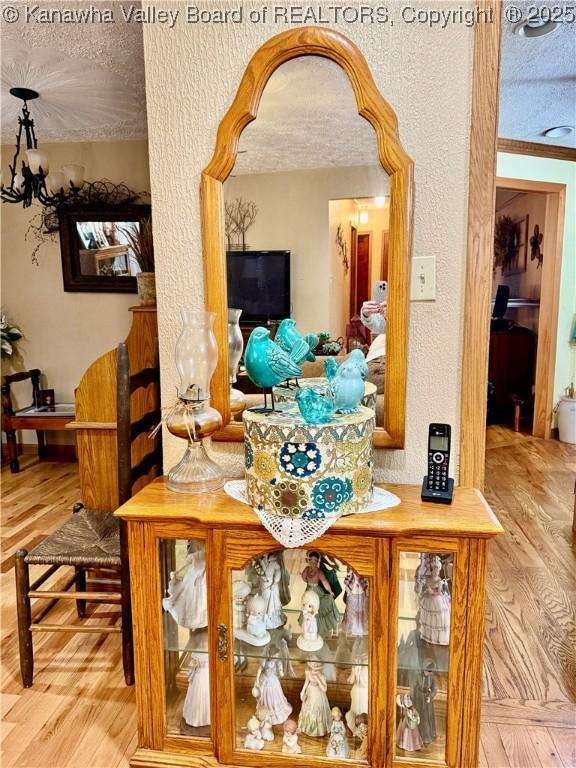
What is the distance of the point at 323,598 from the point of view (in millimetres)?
1487

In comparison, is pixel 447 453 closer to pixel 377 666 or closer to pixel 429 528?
pixel 429 528

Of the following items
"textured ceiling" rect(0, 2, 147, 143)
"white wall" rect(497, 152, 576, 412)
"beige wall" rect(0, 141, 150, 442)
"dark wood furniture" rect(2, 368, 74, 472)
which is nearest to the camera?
"textured ceiling" rect(0, 2, 147, 143)

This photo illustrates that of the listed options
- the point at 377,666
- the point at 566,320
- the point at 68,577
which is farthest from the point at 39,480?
the point at 566,320

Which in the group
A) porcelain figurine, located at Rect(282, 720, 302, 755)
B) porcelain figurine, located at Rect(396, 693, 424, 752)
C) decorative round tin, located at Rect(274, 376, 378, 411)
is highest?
decorative round tin, located at Rect(274, 376, 378, 411)

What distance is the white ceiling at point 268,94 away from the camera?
1467 mm

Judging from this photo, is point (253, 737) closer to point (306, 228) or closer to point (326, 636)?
point (326, 636)

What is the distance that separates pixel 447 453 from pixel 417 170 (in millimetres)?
747

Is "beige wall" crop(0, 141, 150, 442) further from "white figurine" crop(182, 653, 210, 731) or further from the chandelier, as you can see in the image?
"white figurine" crop(182, 653, 210, 731)

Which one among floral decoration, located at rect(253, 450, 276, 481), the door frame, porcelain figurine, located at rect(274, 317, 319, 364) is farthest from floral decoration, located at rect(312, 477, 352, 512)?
the door frame

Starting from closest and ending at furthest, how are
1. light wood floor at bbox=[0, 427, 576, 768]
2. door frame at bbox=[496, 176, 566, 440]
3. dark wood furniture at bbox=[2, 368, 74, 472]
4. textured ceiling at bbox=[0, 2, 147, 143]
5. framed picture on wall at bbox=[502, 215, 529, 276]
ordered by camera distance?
light wood floor at bbox=[0, 427, 576, 768], textured ceiling at bbox=[0, 2, 147, 143], dark wood furniture at bbox=[2, 368, 74, 472], door frame at bbox=[496, 176, 566, 440], framed picture on wall at bbox=[502, 215, 529, 276]

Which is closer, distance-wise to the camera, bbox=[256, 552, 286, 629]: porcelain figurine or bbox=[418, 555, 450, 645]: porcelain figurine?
bbox=[418, 555, 450, 645]: porcelain figurine

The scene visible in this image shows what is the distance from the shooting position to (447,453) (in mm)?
1425

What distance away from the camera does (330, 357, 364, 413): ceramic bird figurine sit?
137 centimetres

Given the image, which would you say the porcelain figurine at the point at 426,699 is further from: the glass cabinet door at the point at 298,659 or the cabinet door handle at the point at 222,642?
the cabinet door handle at the point at 222,642
